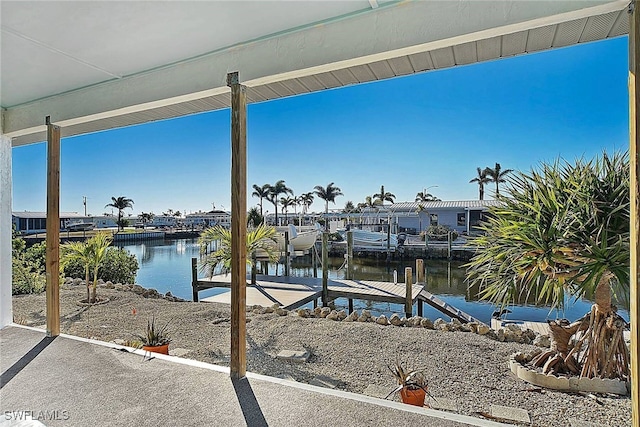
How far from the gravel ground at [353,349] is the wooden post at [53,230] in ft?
4.32

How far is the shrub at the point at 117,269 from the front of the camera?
8.51 m

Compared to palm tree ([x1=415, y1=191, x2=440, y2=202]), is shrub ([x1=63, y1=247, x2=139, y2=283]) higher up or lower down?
lower down

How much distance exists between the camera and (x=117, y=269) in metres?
8.70

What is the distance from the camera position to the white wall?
4.16m

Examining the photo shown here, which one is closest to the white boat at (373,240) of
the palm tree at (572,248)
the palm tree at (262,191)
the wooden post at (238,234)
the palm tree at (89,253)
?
the palm tree at (262,191)

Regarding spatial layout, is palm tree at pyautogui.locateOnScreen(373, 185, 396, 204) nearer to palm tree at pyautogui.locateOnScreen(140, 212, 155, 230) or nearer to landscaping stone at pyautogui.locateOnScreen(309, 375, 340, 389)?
palm tree at pyautogui.locateOnScreen(140, 212, 155, 230)

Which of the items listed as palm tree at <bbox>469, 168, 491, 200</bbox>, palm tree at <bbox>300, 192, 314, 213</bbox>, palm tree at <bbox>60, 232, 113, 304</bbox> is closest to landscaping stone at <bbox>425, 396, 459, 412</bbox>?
palm tree at <bbox>60, 232, 113, 304</bbox>

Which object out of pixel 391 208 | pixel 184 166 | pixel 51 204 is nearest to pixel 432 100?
pixel 391 208

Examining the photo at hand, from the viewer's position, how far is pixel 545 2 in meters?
1.78

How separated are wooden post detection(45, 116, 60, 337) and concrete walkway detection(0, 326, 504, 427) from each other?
57 cm

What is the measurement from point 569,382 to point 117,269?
8.67 m

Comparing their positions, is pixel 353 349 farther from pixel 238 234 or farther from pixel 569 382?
pixel 238 234

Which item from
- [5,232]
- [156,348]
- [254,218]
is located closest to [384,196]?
[254,218]

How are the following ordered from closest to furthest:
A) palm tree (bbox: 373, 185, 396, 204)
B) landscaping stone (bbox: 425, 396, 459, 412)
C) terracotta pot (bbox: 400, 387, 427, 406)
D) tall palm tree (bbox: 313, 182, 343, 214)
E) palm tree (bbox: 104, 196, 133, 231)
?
terracotta pot (bbox: 400, 387, 427, 406), landscaping stone (bbox: 425, 396, 459, 412), palm tree (bbox: 104, 196, 133, 231), palm tree (bbox: 373, 185, 396, 204), tall palm tree (bbox: 313, 182, 343, 214)
